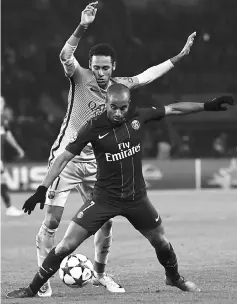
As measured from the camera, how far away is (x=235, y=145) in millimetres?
25516

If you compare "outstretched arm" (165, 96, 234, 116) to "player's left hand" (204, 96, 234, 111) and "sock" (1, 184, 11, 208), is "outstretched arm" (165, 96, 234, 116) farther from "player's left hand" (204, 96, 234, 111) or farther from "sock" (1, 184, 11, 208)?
"sock" (1, 184, 11, 208)

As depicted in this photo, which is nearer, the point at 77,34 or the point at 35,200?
the point at 35,200

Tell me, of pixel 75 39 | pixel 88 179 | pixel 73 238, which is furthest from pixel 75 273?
pixel 75 39

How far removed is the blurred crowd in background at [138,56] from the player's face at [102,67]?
1653 centimetres

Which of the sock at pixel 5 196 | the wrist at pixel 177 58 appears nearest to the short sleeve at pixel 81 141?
the wrist at pixel 177 58

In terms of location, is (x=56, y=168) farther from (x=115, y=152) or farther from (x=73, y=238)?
(x=73, y=238)

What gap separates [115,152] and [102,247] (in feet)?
4.82

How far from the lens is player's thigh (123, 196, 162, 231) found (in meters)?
7.52

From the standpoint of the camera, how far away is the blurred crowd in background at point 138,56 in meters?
25.2

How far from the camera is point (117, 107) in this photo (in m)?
7.38

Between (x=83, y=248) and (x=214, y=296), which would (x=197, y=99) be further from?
(x=214, y=296)

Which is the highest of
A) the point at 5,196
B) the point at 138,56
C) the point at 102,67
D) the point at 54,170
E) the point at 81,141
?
the point at 138,56

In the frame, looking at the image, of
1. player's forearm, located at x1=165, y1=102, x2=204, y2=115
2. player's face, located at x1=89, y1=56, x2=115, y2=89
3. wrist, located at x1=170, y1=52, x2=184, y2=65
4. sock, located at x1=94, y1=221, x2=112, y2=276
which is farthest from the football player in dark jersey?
wrist, located at x1=170, y1=52, x2=184, y2=65

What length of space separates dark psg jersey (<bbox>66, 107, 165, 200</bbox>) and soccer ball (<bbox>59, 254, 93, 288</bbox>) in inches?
42.1
